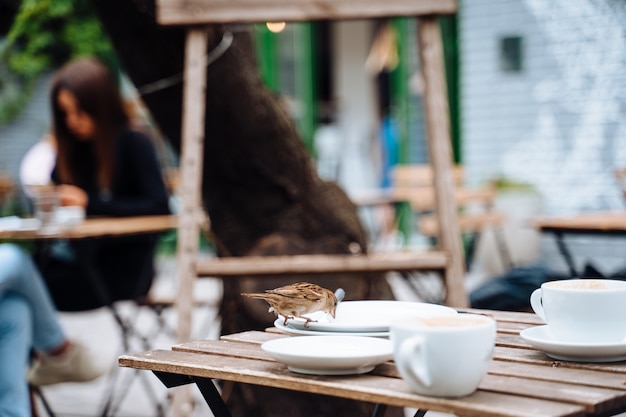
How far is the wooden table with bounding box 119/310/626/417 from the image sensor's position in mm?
1295

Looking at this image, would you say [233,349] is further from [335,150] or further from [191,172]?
[335,150]

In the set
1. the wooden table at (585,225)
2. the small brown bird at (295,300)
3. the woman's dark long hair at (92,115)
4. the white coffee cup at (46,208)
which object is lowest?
the small brown bird at (295,300)

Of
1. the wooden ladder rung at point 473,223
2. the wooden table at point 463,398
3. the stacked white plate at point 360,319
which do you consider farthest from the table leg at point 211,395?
the wooden ladder rung at point 473,223

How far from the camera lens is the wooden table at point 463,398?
129 centimetres

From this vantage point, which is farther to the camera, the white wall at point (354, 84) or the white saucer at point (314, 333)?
the white wall at point (354, 84)

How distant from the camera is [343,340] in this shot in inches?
62.2

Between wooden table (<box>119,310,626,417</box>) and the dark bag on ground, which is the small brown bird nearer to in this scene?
wooden table (<box>119,310,626,417</box>)

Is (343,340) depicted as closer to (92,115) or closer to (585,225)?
(585,225)

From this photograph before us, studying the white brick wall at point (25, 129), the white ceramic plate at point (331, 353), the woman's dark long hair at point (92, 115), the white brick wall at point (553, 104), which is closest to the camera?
the white ceramic plate at point (331, 353)

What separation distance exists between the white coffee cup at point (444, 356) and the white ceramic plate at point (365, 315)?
0.36 m

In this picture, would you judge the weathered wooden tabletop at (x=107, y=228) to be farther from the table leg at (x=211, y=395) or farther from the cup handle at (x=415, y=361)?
the cup handle at (x=415, y=361)

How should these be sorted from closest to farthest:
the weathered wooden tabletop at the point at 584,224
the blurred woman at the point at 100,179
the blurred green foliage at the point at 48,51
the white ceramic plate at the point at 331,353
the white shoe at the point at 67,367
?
the white ceramic plate at the point at 331,353 < the white shoe at the point at 67,367 < the weathered wooden tabletop at the point at 584,224 < the blurred woman at the point at 100,179 < the blurred green foliage at the point at 48,51

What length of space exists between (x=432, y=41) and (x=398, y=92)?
6.70 m

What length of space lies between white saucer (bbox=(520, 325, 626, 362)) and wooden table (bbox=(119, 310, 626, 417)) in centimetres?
2
